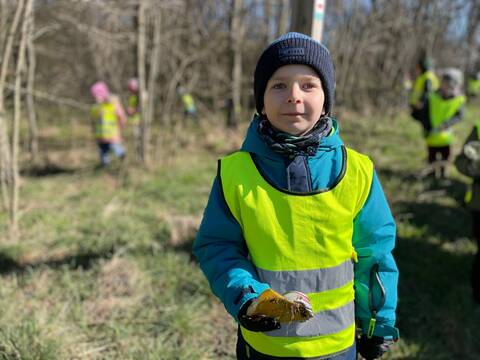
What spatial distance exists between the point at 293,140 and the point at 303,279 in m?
0.45

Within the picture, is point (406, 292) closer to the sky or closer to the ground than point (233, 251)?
closer to the ground

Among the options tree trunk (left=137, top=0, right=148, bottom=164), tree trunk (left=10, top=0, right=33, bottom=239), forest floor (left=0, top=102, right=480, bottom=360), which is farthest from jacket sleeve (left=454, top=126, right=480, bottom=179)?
tree trunk (left=137, top=0, right=148, bottom=164)

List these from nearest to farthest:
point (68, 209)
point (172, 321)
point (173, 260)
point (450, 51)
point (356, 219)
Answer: point (356, 219) → point (172, 321) → point (173, 260) → point (68, 209) → point (450, 51)

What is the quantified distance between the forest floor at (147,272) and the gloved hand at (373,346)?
1.22m

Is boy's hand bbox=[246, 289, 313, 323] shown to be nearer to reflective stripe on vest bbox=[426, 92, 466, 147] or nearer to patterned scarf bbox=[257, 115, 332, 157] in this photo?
patterned scarf bbox=[257, 115, 332, 157]

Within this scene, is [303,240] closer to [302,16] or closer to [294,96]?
[294,96]

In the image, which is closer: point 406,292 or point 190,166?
point 406,292

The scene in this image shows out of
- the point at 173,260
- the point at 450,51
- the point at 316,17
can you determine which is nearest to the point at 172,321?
the point at 173,260

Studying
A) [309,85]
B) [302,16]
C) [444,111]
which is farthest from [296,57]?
[444,111]

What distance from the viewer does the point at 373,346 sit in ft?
5.30

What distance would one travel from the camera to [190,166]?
24.9ft

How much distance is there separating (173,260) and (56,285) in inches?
37.3

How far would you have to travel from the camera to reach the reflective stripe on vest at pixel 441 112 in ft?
19.0

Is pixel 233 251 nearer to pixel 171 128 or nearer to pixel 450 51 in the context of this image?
pixel 171 128
